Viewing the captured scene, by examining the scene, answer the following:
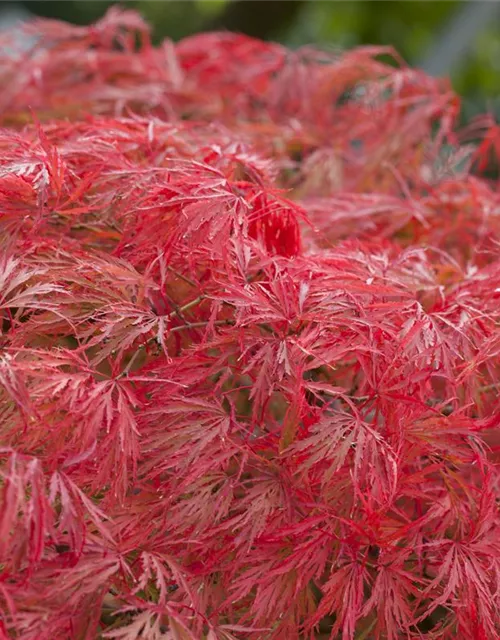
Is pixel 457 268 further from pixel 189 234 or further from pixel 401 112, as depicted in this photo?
pixel 401 112

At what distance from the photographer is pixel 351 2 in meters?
4.10

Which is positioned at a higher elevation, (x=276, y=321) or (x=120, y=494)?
(x=276, y=321)

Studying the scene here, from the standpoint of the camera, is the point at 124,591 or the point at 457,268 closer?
the point at 124,591

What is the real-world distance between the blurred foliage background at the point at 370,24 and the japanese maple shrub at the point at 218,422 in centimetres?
201

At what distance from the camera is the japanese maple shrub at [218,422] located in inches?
25.8

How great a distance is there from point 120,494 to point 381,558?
0.25 meters

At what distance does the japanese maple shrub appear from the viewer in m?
0.66

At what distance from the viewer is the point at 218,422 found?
71cm

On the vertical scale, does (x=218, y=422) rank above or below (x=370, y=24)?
above

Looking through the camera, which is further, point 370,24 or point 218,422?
point 370,24

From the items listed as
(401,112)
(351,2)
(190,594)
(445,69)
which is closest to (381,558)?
(190,594)

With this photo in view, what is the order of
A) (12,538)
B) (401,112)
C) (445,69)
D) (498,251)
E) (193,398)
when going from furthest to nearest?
1. (445,69)
2. (401,112)
3. (498,251)
4. (193,398)
5. (12,538)

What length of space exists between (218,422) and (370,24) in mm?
3906

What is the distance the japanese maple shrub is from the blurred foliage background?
201 centimetres
